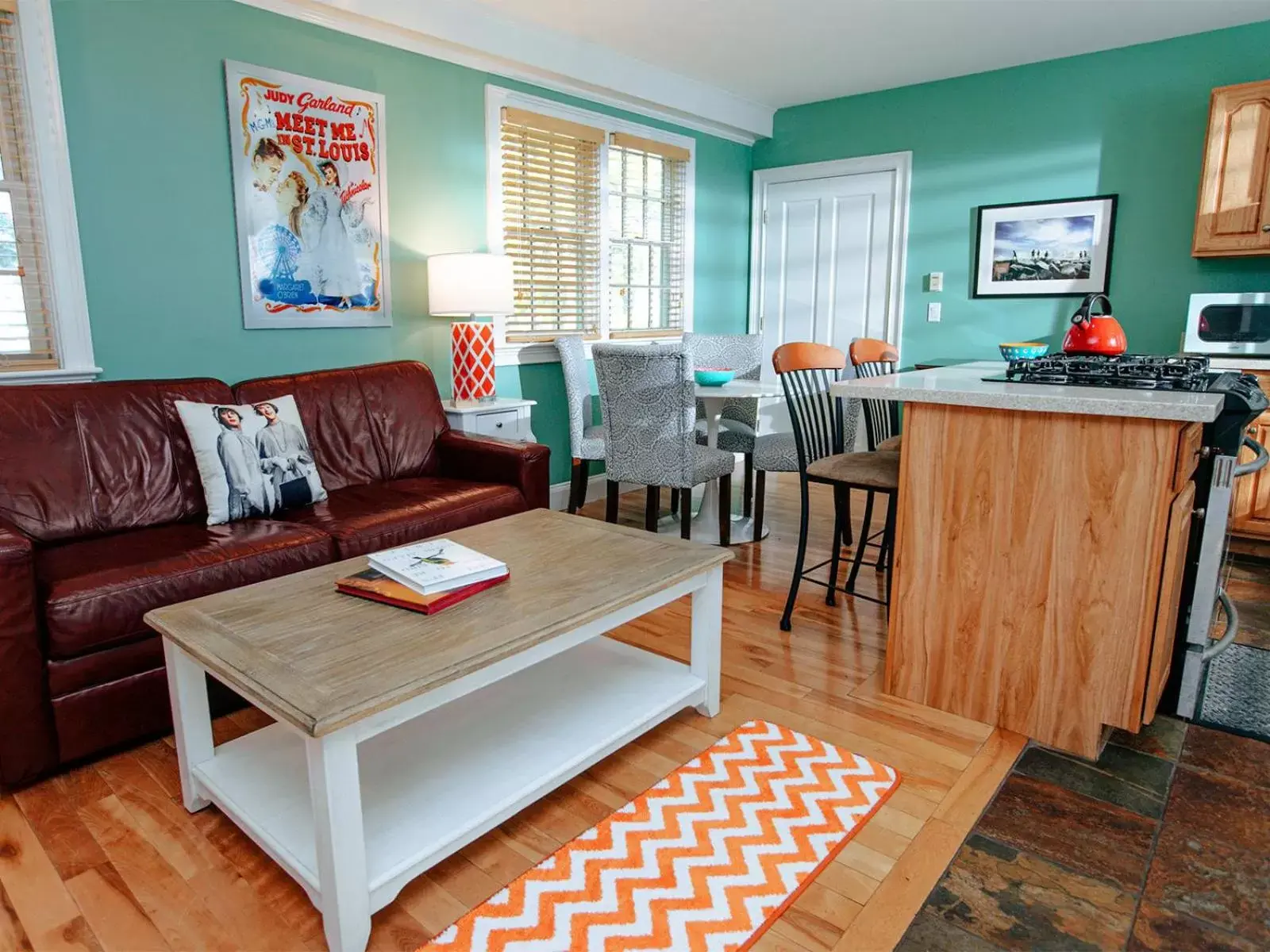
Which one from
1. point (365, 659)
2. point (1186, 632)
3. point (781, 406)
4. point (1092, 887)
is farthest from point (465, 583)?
point (781, 406)

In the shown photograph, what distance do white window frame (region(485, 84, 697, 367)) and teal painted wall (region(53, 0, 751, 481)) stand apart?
75 millimetres

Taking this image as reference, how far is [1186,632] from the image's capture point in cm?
229

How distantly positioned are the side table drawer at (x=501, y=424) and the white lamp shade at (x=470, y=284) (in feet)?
1.53

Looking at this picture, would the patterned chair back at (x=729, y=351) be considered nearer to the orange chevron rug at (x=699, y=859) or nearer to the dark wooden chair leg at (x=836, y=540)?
the dark wooden chair leg at (x=836, y=540)

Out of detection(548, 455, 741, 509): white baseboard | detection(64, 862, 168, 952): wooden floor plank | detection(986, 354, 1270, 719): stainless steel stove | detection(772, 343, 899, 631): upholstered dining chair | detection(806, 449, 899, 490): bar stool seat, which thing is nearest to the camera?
detection(64, 862, 168, 952): wooden floor plank

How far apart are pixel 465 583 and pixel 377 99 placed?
2.68 meters

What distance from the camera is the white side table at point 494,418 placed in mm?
3678

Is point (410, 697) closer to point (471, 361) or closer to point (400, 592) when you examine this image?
point (400, 592)

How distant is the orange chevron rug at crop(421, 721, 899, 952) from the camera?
150 cm

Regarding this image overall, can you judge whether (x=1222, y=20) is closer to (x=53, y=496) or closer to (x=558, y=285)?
(x=558, y=285)

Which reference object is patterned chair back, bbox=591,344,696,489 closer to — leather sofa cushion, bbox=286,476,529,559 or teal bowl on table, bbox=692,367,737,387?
teal bowl on table, bbox=692,367,737,387

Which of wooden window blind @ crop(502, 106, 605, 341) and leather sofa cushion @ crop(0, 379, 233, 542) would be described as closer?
leather sofa cushion @ crop(0, 379, 233, 542)

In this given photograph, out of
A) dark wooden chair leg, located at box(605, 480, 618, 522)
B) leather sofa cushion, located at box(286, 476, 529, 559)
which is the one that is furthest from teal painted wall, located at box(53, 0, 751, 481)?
dark wooden chair leg, located at box(605, 480, 618, 522)

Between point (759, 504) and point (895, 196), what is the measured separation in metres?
2.55
